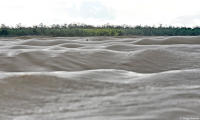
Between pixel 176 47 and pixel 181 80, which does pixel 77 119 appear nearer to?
pixel 181 80

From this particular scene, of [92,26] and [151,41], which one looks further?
[92,26]

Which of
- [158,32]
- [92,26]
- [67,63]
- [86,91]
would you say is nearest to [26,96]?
[86,91]

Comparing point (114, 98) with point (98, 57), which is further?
point (98, 57)

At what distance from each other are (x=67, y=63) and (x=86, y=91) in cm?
67

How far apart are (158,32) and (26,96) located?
18.9ft

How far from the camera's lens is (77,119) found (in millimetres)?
598

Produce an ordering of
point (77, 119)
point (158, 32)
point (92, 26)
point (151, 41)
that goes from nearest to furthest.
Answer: point (77, 119), point (151, 41), point (158, 32), point (92, 26)

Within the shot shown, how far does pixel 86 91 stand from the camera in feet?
2.60

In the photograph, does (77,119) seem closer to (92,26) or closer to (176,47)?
(176,47)

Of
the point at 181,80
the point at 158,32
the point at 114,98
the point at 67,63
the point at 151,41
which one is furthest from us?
the point at 158,32

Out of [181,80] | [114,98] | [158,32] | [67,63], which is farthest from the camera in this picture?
[158,32]

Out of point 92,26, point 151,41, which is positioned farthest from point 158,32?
point 151,41

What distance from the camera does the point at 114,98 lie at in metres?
0.71

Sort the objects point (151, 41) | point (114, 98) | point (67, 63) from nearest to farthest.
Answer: point (114, 98)
point (67, 63)
point (151, 41)
